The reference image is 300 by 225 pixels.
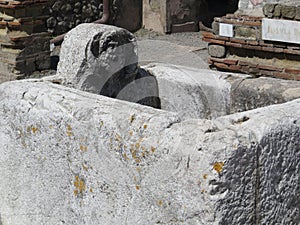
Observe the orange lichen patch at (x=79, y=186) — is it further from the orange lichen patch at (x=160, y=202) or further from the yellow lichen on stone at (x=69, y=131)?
the orange lichen patch at (x=160, y=202)

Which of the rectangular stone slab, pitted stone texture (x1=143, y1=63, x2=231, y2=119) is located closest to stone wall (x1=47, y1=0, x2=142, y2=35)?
the rectangular stone slab

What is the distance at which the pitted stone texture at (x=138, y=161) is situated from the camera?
255cm

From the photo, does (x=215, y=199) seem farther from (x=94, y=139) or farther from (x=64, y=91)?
(x=64, y=91)

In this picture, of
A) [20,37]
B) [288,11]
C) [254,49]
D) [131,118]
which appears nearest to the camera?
[131,118]

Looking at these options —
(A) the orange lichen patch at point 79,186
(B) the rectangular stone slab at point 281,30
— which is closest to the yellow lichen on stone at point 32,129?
(A) the orange lichen patch at point 79,186

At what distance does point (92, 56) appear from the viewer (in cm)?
369

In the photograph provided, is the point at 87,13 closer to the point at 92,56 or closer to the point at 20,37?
the point at 20,37

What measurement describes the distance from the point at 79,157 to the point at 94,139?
14 cm

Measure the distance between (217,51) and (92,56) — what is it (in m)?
3.52

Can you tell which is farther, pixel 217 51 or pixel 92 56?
pixel 217 51

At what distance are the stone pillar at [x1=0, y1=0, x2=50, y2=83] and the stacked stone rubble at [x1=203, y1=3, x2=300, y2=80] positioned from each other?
6.58ft

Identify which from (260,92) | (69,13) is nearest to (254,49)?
(260,92)

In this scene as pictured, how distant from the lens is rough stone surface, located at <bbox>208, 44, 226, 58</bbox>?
700 cm

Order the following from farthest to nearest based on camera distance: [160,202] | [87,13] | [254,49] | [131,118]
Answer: [87,13] → [254,49] → [131,118] → [160,202]
